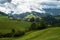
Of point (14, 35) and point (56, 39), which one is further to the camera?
point (14, 35)

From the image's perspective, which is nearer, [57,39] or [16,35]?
[57,39]

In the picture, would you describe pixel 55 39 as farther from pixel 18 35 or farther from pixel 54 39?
pixel 18 35

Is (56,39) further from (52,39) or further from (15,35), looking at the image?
(15,35)

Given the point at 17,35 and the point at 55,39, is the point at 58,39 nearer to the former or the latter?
the point at 55,39

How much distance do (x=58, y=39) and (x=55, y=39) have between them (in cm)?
145

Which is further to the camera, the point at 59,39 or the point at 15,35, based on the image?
the point at 15,35

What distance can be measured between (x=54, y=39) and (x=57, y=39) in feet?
4.58

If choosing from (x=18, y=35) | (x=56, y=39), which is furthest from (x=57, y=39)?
(x=18, y=35)

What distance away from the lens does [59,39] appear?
285 ft

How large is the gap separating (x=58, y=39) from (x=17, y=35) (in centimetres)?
5027

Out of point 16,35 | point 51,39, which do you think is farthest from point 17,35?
point 51,39

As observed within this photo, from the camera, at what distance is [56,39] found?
88188mm

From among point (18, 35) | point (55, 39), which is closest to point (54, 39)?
point (55, 39)

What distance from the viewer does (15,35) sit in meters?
134
